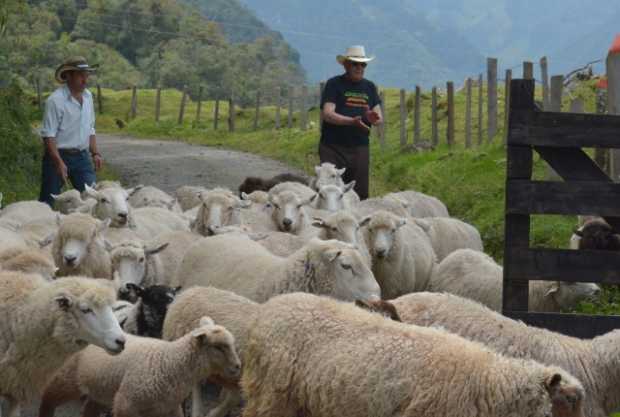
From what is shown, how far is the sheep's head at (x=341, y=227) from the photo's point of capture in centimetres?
932

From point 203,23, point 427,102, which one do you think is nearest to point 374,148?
point 427,102

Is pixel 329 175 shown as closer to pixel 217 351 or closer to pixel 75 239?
pixel 75 239

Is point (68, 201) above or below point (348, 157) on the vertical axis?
below

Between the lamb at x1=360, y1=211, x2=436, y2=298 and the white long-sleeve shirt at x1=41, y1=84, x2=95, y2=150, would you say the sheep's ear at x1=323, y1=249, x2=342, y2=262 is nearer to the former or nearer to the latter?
the lamb at x1=360, y1=211, x2=436, y2=298


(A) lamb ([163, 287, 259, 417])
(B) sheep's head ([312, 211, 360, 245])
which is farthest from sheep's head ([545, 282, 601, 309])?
(A) lamb ([163, 287, 259, 417])

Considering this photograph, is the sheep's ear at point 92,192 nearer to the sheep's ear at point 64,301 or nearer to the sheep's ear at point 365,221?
the sheep's ear at point 365,221

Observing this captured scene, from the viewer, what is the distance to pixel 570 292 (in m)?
8.48

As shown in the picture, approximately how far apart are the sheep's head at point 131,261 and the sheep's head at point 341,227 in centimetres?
135

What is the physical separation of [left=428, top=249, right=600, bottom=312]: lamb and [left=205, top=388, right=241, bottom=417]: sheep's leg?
8.37 ft

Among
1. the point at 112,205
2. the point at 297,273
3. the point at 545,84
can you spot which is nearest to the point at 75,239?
the point at 112,205

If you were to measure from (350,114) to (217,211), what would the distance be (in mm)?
2461

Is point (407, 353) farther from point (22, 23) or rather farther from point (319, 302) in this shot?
point (22, 23)

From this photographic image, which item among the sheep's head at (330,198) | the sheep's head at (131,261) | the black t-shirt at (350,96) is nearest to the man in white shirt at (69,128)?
the sheep's head at (131,261)

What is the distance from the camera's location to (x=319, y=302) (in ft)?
19.0
